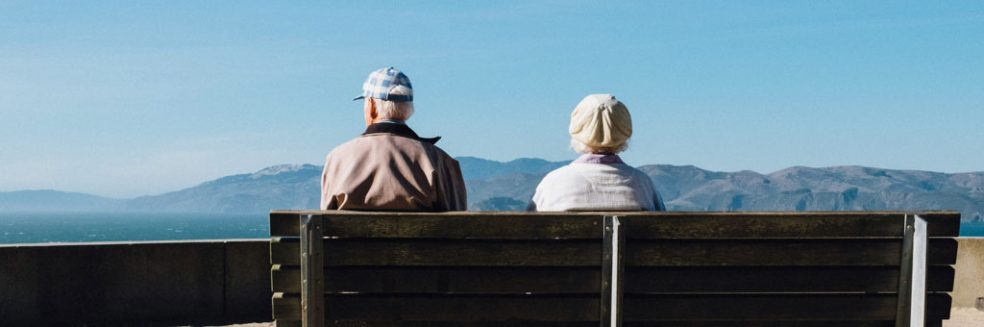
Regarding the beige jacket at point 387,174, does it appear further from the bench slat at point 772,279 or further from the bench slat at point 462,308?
the bench slat at point 772,279

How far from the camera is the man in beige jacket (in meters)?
4.64

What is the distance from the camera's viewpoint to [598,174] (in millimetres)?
4453

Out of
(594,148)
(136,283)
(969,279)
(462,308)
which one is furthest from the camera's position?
(969,279)

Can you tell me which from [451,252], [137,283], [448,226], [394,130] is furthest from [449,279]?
[137,283]

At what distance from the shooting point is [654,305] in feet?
12.8

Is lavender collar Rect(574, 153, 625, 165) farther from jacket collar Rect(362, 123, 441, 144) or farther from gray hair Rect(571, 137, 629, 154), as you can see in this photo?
jacket collar Rect(362, 123, 441, 144)

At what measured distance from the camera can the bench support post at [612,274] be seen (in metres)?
3.79

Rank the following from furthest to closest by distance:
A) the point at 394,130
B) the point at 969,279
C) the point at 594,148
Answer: the point at 969,279
the point at 394,130
the point at 594,148

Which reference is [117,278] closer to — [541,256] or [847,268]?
[541,256]

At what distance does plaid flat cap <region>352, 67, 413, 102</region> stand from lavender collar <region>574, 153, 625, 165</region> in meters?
0.92

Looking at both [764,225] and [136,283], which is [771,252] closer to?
[764,225]

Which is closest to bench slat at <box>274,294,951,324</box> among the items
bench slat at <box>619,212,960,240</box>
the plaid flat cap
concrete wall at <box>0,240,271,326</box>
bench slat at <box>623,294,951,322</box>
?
bench slat at <box>623,294,951,322</box>

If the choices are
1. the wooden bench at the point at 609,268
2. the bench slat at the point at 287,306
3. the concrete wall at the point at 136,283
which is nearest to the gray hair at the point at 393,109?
the wooden bench at the point at 609,268

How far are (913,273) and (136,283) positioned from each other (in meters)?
5.47
